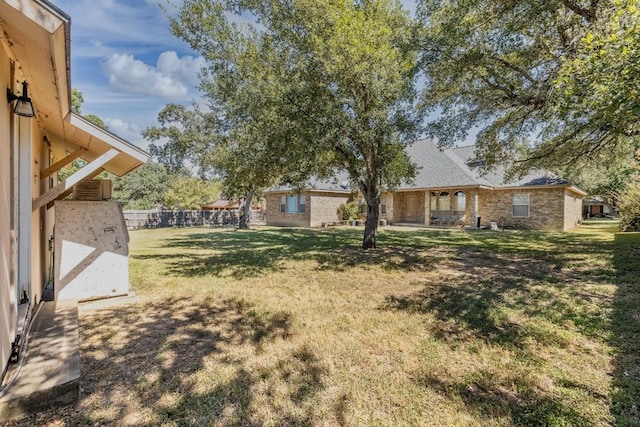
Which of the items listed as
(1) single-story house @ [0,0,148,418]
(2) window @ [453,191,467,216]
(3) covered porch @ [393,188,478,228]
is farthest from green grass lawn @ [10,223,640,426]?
(2) window @ [453,191,467,216]

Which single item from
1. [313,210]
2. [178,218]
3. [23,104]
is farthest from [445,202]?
[23,104]

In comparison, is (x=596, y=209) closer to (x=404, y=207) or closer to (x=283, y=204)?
(x=404, y=207)

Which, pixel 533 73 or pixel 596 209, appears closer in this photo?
pixel 533 73

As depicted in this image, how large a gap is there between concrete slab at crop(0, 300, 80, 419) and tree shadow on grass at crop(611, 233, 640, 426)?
4539mm

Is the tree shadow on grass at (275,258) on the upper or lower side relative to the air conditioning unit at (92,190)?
lower

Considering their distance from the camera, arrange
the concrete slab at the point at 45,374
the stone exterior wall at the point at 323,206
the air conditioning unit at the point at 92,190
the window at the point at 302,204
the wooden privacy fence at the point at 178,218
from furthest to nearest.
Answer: the wooden privacy fence at the point at 178,218, the window at the point at 302,204, the stone exterior wall at the point at 323,206, the air conditioning unit at the point at 92,190, the concrete slab at the point at 45,374

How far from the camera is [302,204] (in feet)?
82.6

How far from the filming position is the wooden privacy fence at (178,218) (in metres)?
26.8

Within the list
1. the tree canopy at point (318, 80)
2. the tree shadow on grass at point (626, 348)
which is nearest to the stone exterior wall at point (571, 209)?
the tree canopy at point (318, 80)

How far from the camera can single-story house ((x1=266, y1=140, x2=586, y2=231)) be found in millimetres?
18766

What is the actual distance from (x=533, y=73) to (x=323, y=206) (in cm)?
1682

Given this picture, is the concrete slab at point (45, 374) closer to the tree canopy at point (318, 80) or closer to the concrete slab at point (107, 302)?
the concrete slab at point (107, 302)

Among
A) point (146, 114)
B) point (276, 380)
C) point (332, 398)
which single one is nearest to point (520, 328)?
point (332, 398)

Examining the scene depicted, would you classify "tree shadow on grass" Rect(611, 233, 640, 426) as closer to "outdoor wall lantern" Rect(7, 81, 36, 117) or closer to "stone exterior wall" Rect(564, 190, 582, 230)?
"outdoor wall lantern" Rect(7, 81, 36, 117)
